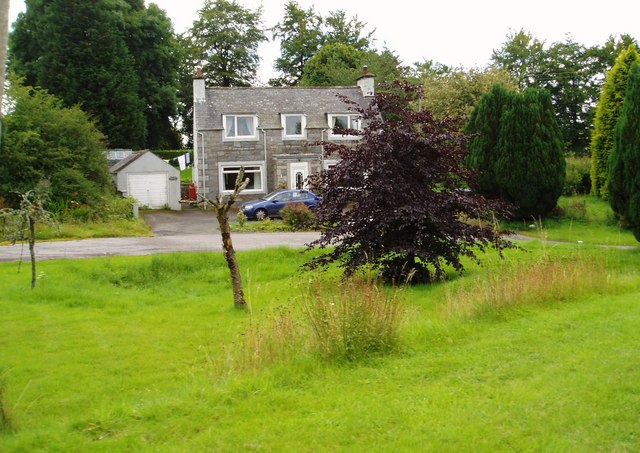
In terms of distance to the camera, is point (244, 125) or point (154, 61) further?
point (154, 61)

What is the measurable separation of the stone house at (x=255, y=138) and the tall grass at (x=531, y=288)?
87.5 ft

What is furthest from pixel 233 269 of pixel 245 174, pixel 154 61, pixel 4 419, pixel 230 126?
pixel 154 61

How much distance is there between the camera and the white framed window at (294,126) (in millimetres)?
37188

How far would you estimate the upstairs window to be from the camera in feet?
122

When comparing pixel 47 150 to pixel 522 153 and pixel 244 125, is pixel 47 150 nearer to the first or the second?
pixel 244 125

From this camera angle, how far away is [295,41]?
63.5 metres

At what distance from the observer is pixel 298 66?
64438 millimetres

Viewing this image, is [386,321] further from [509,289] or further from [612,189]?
[612,189]

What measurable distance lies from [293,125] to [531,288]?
97.0 ft

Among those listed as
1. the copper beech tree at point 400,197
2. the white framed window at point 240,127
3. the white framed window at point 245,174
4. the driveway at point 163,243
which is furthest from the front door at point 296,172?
the copper beech tree at point 400,197

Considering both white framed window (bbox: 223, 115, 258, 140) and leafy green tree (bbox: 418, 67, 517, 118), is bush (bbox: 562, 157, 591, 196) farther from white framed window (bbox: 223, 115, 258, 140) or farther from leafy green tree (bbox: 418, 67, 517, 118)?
white framed window (bbox: 223, 115, 258, 140)

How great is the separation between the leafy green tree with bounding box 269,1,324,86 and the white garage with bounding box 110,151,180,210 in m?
30.5

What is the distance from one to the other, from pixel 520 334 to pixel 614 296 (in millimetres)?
2848

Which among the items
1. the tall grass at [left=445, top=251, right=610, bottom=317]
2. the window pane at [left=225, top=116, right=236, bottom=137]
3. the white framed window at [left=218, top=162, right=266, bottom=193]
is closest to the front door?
the white framed window at [left=218, top=162, right=266, bottom=193]
